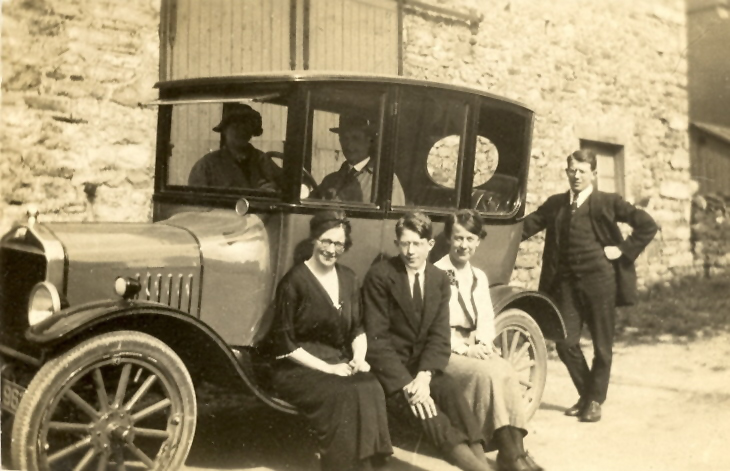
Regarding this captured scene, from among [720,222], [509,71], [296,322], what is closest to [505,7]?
[509,71]

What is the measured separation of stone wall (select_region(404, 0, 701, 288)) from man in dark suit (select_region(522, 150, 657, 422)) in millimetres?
2711

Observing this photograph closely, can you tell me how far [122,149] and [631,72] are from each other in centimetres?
601

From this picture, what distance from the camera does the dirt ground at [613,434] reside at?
344 centimetres

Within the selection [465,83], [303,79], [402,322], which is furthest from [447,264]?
[465,83]

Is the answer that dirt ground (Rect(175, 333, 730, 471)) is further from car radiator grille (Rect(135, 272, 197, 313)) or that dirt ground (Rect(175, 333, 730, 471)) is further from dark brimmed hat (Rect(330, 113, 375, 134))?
dark brimmed hat (Rect(330, 113, 375, 134))

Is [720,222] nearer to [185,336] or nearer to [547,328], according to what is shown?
[547,328]

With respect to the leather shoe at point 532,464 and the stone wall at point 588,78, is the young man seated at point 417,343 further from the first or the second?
the stone wall at point 588,78

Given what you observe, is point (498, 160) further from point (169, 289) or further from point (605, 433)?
point (169, 289)

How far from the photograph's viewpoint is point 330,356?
331 centimetres

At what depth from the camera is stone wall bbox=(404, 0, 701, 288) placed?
722 cm

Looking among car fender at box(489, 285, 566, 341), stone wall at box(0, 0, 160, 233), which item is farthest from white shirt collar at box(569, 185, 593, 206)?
stone wall at box(0, 0, 160, 233)

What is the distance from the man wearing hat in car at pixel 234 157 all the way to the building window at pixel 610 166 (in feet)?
19.2

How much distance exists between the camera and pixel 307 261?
131 inches

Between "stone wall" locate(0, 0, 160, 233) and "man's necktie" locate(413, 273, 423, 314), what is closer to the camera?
"man's necktie" locate(413, 273, 423, 314)
